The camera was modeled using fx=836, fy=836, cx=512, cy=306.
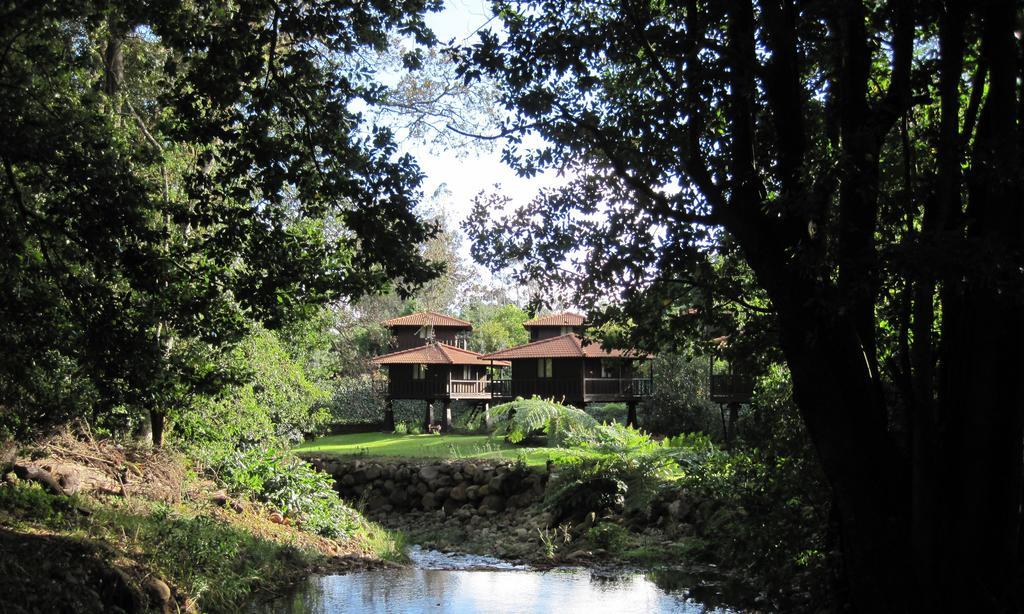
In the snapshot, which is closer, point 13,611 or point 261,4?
point 13,611

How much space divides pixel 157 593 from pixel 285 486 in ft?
21.9

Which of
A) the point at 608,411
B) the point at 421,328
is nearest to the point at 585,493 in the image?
the point at 608,411

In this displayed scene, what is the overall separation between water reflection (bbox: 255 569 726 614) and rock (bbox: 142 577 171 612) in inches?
66.5

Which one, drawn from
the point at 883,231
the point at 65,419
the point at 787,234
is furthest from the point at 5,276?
the point at 883,231

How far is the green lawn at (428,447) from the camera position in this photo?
22.4m

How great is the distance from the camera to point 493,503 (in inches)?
790

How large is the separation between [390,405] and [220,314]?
2814cm

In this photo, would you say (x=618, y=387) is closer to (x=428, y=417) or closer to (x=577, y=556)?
(x=428, y=417)

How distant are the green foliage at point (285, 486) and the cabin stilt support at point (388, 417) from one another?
19.8 m

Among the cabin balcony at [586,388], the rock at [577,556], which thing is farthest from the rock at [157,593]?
the cabin balcony at [586,388]

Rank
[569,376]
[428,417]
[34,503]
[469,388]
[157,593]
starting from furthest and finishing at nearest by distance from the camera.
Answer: [469,388] → [428,417] → [569,376] → [34,503] → [157,593]

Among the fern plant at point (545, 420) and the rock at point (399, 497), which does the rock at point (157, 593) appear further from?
the fern plant at point (545, 420)

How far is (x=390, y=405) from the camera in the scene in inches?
1407

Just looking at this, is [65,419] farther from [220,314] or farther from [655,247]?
[655,247]
